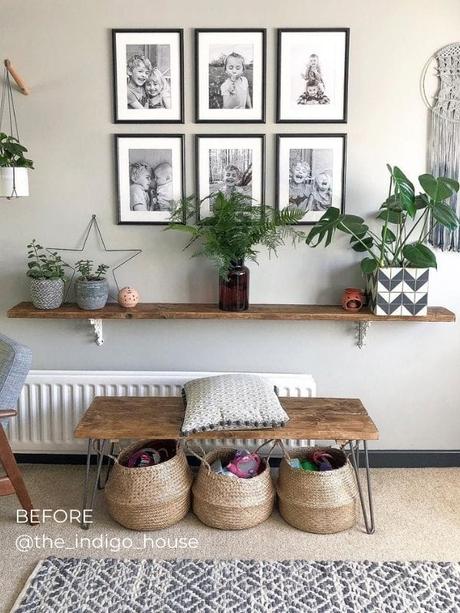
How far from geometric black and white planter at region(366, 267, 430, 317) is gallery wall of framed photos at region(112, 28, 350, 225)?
411mm

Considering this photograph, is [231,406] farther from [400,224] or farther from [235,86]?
[235,86]

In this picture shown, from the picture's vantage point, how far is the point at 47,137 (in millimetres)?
2701

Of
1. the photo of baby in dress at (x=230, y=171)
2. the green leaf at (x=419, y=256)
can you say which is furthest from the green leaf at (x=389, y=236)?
the photo of baby in dress at (x=230, y=171)

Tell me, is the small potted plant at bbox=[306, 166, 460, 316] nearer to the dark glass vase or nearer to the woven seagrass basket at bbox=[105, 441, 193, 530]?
the dark glass vase

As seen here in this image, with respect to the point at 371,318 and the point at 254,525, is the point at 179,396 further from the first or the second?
the point at 371,318

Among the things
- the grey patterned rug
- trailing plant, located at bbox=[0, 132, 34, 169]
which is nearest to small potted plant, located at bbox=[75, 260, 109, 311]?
trailing plant, located at bbox=[0, 132, 34, 169]

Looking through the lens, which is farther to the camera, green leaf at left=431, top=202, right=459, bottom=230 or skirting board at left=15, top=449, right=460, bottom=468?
skirting board at left=15, top=449, right=460, bottom=468

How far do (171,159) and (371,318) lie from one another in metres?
1.12

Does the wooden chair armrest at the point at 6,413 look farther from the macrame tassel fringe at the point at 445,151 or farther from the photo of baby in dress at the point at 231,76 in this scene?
the macrame tassel fringe at the point at 445,151

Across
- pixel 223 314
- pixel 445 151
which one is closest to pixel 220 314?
pixel 223 314

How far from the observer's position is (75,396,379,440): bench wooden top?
2361mm

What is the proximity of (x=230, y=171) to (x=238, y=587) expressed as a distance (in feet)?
5.51

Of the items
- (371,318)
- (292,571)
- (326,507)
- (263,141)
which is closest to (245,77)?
(263,141)

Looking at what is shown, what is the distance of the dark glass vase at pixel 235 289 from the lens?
103 inches
